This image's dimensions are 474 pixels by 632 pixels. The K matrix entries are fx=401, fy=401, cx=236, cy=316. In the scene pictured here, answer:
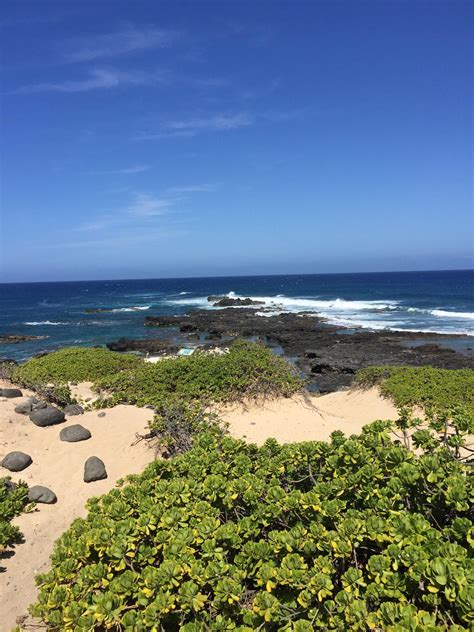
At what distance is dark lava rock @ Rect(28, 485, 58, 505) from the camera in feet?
22.1

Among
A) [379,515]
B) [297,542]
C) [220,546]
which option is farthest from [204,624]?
[379,515]

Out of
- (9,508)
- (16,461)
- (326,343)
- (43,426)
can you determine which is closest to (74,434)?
(43,426)

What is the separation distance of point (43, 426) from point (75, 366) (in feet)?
26.5

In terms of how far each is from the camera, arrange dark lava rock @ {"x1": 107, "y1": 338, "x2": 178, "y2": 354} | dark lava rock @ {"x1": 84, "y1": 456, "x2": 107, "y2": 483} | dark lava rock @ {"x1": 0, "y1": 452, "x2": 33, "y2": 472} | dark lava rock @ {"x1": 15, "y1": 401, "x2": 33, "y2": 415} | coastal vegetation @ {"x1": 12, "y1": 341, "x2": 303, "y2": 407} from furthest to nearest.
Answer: dark lava rock @ {"x1": 107, "y1": 338, "x2": 178, "y2": 354} < coastal vegetation @ {"x1": 12, "y1": 341, "x2": 303, "y2": 407} < dark lava rock @ {"x1": 15, "y1": 401, "x2": 33, "y2": 415} < dark lava rock @ {"x1": 0, "y1": 452, "x2": 33, "y2": 472} < dark lava rock @ {"x1": 84, "y1": 456, "x2": 107, "y2": 483}

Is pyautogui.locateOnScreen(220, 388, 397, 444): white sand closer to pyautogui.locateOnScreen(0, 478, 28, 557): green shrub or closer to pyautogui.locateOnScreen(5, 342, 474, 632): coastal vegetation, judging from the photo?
pyautogui.locateOnScreen(0, 478, 28, 557): green shrub

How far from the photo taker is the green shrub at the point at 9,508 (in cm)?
545

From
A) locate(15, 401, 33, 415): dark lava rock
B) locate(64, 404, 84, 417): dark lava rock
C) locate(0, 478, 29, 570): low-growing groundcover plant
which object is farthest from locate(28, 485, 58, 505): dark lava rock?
locate(64, 404, 84, 417): dark lava rock

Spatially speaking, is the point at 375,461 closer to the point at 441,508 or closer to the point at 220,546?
the point at 441,508

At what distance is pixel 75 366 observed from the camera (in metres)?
17.3

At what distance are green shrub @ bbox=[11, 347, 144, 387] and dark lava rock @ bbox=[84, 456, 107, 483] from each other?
849 centimetres

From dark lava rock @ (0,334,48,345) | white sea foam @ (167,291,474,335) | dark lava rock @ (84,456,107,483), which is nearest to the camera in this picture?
dark lava rock @ (84,456,107,483)

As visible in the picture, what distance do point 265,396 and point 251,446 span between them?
692 cm

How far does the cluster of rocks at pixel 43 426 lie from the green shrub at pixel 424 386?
28.8 ft

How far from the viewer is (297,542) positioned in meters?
3.20
